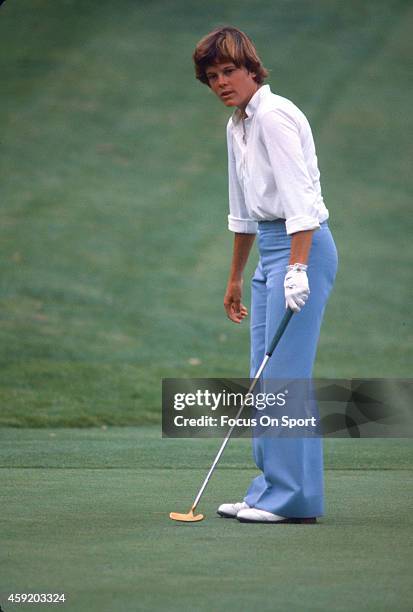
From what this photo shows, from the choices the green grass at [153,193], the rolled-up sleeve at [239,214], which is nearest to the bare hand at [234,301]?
the rolled-up sleeve at [239,214]

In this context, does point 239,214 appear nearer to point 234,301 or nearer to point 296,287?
point 234,301

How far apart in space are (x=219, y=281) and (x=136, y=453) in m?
7.91

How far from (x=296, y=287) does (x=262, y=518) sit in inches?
30.2

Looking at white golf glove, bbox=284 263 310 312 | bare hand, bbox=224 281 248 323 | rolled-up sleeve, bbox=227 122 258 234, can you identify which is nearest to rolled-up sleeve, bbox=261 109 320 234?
white golf glove, bbox=284 263 310 312

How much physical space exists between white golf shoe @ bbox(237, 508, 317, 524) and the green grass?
4201 mm

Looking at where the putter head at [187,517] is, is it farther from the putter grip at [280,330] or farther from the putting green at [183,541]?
the putter grip at [280,330]

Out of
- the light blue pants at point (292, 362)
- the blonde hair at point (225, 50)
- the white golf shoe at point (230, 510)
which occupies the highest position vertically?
the blonde hair at point (225, 50)

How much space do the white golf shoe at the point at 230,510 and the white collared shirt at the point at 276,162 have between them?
0.94 m

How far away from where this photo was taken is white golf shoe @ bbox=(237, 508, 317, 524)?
4461 millimetres

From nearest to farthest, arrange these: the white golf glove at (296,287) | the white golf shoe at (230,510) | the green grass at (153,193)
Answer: the white golf glove at (296,287)
the white golf shoe at (230,510)
the green grass at (153,193)

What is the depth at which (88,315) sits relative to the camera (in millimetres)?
12938

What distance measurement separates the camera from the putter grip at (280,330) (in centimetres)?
439

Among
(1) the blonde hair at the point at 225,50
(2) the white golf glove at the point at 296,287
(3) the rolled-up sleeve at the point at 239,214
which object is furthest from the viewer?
(3) the rolled-up sleeve at the point at 239,214

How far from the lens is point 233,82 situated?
4477 millimetres
